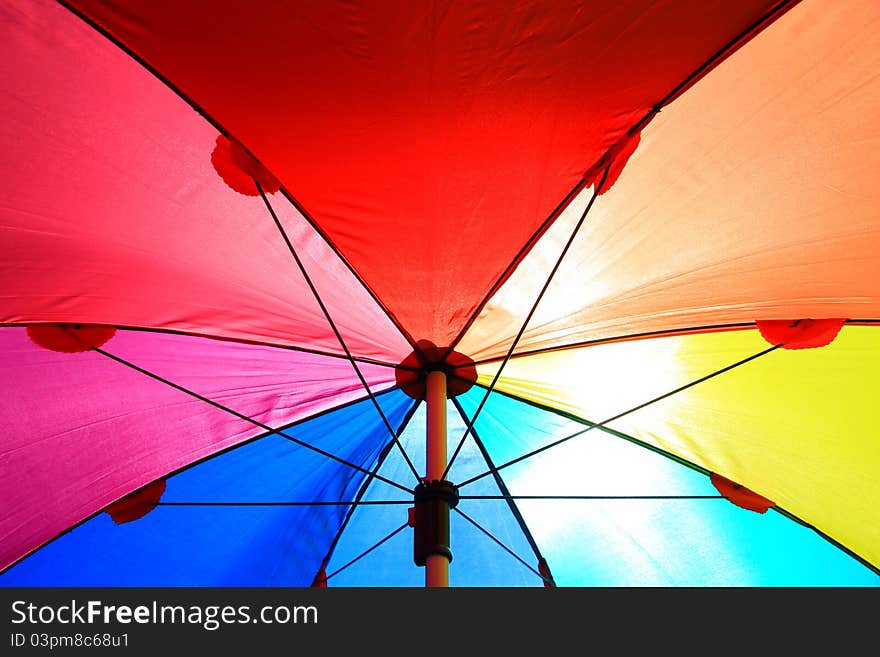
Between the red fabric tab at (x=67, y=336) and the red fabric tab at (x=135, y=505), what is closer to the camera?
the red fabric tab at (x=67, y=336)

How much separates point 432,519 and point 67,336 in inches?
44.9

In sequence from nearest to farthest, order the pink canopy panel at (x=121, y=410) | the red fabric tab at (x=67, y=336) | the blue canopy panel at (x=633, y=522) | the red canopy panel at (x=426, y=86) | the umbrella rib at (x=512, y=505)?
the red canopy panel at (x=426, y=86) < the red fabric tab at (x=67, y=336) < the pink canopy panel at (x=121, y=410) < the blue canopy panel at (x=633, y=522) < the umbrella rib at (x=512, y=505)

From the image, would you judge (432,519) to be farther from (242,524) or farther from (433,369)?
(242,524)

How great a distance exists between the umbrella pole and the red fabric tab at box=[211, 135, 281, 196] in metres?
0.95

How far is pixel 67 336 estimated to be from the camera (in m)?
2.47

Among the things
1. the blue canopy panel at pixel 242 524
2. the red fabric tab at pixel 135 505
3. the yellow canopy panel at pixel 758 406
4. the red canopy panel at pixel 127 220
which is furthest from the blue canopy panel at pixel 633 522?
the red fabric tab at pixel 135 505

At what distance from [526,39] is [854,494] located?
195 centimetres

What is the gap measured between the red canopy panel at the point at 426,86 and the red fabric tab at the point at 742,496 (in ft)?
4.16

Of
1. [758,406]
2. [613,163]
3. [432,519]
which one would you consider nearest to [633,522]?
[758,406]

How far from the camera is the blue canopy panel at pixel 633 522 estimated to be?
10.0 feet

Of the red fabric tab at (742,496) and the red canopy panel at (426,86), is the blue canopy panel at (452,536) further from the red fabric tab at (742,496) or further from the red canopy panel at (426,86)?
the red canopy panel at (426,86)

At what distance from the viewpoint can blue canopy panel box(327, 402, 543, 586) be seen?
3301 mm

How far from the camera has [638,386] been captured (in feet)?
9.60

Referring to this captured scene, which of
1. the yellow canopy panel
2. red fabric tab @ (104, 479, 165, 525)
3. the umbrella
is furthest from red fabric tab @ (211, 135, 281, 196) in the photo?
red fabric tab @ (104, 479, 165, 525)
